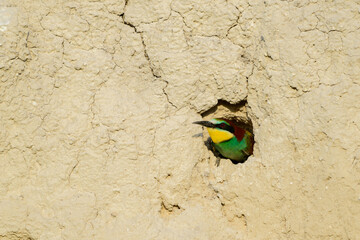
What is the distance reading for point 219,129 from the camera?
112 inches

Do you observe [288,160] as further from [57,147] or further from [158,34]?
[57,147]

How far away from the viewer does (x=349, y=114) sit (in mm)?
2404

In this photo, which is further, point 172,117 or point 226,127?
point 226,127

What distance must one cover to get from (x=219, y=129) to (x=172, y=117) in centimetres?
33

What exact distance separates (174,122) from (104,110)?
349 mm

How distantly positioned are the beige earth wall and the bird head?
113 millimetres

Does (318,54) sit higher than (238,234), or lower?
higher

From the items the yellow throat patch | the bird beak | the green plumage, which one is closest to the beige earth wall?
the bird beak

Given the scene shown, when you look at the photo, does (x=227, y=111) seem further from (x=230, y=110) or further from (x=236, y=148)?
(x=236, y=148)

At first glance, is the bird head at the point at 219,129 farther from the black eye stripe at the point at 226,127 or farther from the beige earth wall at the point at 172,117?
the beige earth wall at the point at 172,117

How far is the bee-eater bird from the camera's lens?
2.81 meters

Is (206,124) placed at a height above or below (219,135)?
above

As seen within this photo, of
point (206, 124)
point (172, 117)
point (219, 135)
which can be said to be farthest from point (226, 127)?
point (172, 117)

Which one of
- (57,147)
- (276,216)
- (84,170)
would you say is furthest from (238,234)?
(57,147)
